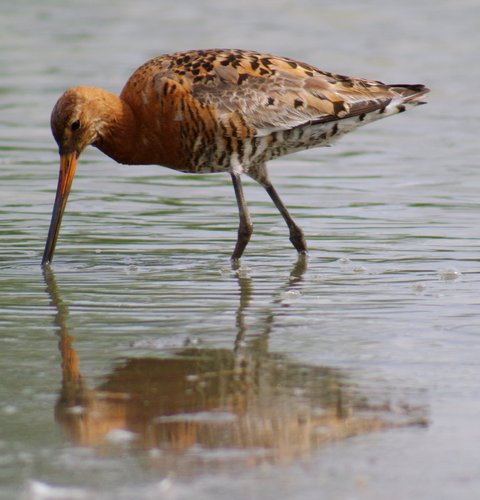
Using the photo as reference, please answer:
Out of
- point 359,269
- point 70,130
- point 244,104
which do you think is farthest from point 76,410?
point 244,104

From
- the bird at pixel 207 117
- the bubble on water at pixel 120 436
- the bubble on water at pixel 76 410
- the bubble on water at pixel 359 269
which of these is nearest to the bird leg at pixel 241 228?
the bird at pixel 207 117

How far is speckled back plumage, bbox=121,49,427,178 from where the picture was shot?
Answer: 8211 millimetres

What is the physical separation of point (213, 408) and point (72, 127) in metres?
3.63

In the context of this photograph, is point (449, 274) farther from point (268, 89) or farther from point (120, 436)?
point (120, 436)

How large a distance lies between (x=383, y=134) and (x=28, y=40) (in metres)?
7.04

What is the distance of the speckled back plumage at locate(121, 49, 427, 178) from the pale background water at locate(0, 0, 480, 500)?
640 mm

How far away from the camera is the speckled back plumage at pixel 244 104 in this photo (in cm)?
821

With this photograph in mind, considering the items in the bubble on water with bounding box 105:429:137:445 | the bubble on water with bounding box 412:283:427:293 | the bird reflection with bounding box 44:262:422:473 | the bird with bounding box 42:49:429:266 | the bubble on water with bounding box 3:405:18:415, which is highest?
the bird with bounding box 42:49:429:266

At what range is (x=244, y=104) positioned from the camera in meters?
8.38

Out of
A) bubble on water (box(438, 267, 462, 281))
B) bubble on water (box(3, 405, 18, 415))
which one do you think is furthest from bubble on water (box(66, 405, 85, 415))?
bubble on water (box(438, 267, 462, 281))

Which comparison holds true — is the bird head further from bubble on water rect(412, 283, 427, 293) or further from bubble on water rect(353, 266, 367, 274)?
bubble on water rect(412, 283, 427, 293)

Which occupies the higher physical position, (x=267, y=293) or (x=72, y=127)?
(x=72, y=127)

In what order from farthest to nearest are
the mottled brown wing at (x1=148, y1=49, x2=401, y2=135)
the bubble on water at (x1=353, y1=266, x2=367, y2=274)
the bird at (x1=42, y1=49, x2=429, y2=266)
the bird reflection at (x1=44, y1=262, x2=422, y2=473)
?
the mottled brown wing at (x1=148, y1=49, x2=401, y2=135) → the bird at (x1=42, y1=49, x2=429, y2=266) → the bubble on water at (x1=353, y1=266, x2=367, y2=274) → the bird reflection at (x1=44, y1=262, x2=422, y2=473)

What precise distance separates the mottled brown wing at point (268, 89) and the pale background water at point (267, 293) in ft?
2.74
